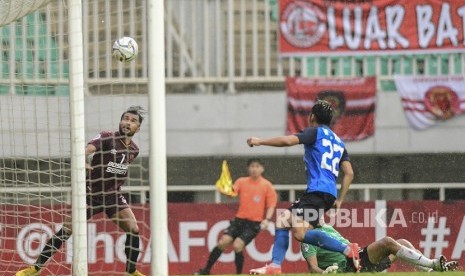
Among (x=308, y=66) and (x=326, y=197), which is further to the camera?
(x=308, y=66)

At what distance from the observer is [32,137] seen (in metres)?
13.6

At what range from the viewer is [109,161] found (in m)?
10.8

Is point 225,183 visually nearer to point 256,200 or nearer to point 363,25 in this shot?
point 256,200

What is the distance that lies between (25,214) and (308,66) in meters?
4.44

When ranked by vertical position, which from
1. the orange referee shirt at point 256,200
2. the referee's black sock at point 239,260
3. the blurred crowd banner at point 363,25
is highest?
the blurred crowd banner at point 363,25

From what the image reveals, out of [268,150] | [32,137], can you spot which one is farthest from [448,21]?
[32,137]

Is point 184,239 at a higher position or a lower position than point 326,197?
lower

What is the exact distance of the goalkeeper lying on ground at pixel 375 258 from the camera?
10.0 meters

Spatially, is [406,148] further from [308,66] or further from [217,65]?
[217,65]

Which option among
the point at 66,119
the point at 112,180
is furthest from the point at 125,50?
the point at 66,119

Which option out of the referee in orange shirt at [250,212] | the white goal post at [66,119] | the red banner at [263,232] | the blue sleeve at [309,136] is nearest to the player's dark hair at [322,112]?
the blue sleeve at [309,136]

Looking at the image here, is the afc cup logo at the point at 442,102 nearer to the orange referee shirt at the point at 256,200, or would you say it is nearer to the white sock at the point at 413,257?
the orange referee shirt at the point at 256,200

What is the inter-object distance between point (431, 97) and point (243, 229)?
302cm

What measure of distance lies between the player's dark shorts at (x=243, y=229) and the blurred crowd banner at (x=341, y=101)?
Result: 4.36 ft
